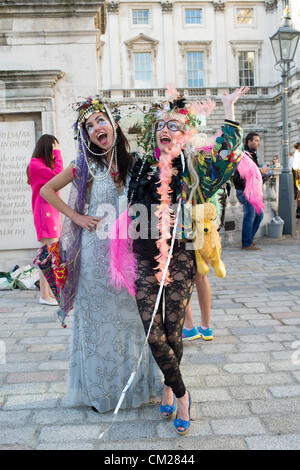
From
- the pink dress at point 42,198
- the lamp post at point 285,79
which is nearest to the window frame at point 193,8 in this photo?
the lamp post at point 285,79

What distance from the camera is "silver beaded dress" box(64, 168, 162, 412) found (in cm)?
288

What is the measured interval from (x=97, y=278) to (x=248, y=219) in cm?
631

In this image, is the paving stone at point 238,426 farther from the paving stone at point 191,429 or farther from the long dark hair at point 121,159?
the long dark hair at point 121,159

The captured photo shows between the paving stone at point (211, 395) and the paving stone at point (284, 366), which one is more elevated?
the paving stone at point (284, 366)

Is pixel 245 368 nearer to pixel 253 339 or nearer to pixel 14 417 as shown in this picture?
pixel 253 339

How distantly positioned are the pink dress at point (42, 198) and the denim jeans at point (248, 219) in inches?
167

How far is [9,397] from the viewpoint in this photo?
3.13 m

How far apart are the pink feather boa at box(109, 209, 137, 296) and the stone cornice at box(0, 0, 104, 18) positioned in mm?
5336

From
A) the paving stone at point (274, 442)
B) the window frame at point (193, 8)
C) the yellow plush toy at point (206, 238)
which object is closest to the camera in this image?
the paving stone at point (274, 442)

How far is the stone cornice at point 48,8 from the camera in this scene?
22.3ft

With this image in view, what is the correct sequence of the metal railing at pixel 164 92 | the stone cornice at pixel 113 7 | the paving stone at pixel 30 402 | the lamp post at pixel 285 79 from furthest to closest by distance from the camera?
the stone cornice at pixel 113 7, the metal railing at pixel 164 92, the lamp post at pixel 285 79, the paving stone at pixel 30 402
